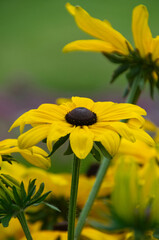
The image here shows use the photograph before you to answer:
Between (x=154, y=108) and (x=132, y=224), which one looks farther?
(x=154, y=108)

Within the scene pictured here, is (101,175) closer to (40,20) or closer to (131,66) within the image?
(131,66)

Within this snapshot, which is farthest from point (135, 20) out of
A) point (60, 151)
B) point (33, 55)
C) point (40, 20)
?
point (40, 20)

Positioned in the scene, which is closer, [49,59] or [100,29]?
[100,29]

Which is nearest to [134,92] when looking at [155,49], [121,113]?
[155,49]

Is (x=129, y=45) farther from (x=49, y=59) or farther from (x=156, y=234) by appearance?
(x=49, y=59)

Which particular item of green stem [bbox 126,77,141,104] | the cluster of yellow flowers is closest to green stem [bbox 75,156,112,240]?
the cluster of yellow flowers

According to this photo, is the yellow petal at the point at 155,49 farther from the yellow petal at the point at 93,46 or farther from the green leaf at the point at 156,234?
the green leaf at the point at 156,234

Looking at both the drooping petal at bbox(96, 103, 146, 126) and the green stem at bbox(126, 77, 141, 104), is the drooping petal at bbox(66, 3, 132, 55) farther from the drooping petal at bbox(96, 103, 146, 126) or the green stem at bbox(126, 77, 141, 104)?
the drooping petal at bbox(96, 103, 146, 126)

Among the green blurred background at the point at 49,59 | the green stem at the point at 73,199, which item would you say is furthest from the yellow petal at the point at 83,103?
the green blurred background at the point at 49,59

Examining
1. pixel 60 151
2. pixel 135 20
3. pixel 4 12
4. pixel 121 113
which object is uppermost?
pixel 4 12
